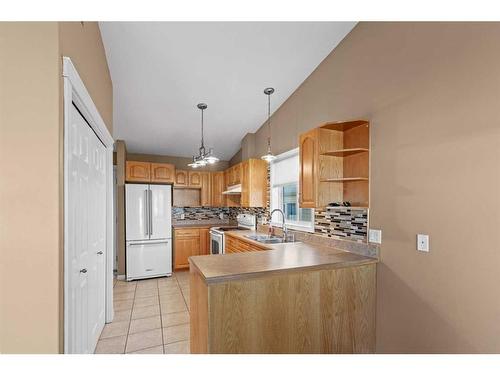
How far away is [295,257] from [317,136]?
1.15 meters

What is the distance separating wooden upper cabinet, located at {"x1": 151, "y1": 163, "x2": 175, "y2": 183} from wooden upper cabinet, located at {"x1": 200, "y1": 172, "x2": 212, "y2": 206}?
27.9 inches

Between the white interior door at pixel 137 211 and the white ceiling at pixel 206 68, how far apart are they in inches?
39.0

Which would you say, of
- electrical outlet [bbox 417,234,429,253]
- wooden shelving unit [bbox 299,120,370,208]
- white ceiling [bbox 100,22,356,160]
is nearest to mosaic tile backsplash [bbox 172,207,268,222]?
white ceiling [bbox 100,22,356,160]

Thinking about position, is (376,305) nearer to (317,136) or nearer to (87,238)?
(317,136)

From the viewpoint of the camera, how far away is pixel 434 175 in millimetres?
1712

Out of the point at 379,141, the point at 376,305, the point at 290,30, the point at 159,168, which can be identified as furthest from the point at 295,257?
the point at 159,168

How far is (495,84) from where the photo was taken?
1431 millimetres

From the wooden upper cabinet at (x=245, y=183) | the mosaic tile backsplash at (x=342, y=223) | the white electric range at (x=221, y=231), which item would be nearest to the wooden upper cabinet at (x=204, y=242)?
the white electric range at (x=221, y=231)

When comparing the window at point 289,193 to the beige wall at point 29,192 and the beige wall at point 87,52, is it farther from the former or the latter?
the beige wall at point 29,192

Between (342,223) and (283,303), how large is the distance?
43.7 inches

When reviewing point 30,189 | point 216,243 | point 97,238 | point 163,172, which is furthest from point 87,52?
point 216,243

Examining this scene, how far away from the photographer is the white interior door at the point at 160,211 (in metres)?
4.65

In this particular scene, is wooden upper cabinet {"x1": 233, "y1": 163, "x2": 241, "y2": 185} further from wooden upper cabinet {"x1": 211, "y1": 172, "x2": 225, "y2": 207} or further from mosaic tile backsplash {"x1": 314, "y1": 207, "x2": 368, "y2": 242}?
mosaic tile backsplash {"x1": 314, "y1": 207, "x2": 368, "y2": 242}

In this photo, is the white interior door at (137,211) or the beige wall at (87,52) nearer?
the beige wall at (87,52)
